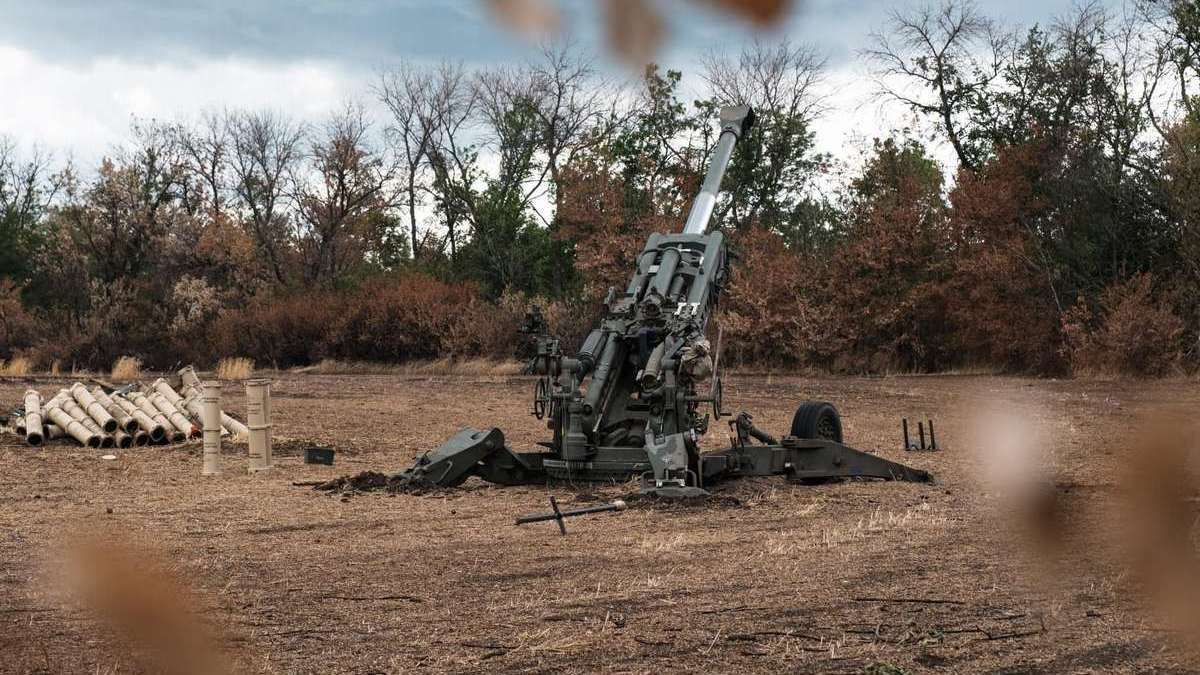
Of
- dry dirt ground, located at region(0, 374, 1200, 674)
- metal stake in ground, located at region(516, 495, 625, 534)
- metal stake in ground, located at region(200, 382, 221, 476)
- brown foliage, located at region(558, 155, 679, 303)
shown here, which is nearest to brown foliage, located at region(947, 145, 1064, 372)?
brown foliage, located at region(558, 155, 679, 303)

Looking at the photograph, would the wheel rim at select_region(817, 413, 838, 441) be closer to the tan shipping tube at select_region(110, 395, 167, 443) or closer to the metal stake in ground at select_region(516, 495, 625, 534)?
the metal stake in ground at select_region(516, 495, 625, 534)

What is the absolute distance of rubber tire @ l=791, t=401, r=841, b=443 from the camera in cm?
1375

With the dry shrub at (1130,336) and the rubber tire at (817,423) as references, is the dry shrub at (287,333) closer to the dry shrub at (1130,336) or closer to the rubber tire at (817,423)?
the dry shrub at (1130,336)

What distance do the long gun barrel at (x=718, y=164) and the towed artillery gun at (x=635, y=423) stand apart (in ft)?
4.57

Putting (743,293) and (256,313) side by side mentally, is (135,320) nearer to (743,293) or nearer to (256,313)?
(256,313)

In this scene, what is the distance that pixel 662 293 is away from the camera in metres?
13.9

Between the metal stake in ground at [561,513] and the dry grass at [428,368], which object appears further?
the dry grass at [428,368]

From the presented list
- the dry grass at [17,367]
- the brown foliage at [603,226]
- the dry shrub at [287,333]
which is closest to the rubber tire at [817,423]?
the brown foliage at [603,226]

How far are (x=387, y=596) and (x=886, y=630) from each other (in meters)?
2.67

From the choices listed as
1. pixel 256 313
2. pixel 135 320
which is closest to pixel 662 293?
pixel 256 313

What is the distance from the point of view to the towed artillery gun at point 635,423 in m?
12.4

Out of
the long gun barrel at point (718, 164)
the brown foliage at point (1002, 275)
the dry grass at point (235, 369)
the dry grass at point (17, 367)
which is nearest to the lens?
the long gun barrel at point (718, 164)

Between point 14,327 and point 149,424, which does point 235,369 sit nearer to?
point 14,327

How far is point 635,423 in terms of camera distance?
521 inches
